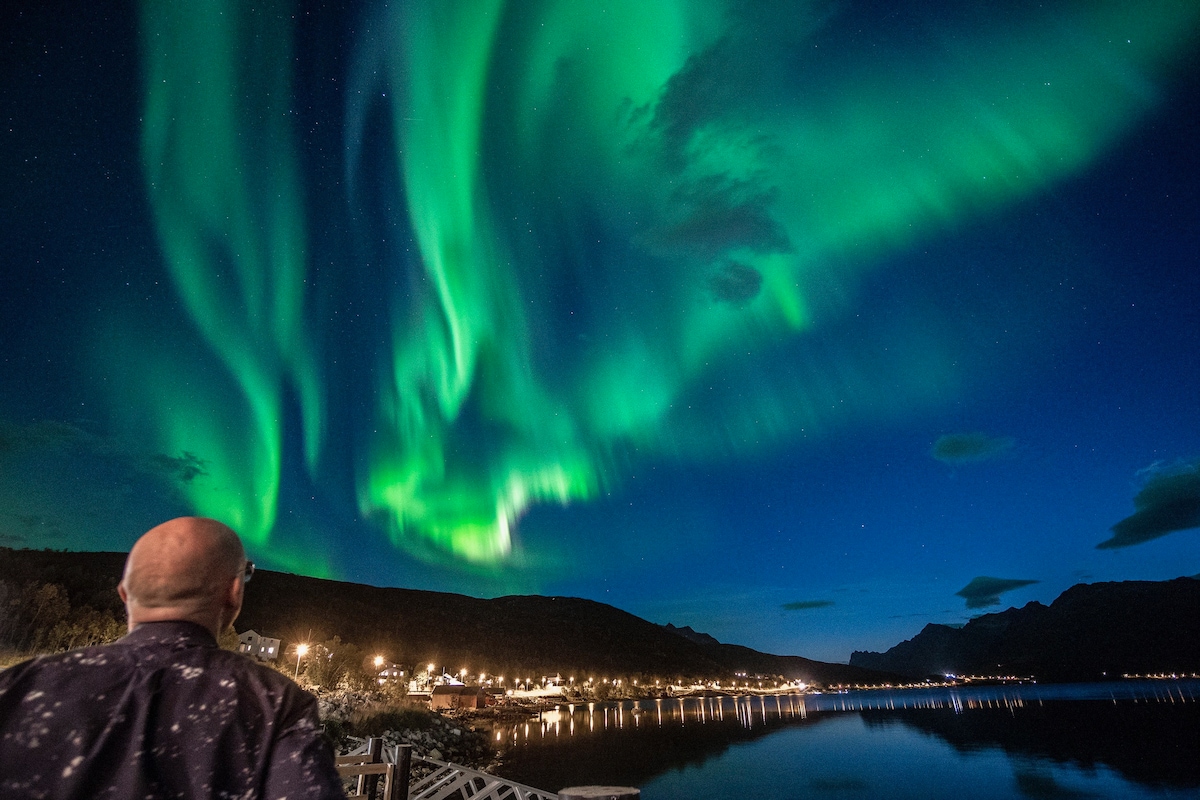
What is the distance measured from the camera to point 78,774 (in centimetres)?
233

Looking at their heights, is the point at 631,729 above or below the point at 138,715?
below

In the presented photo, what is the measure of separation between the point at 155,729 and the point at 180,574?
0.61 meters

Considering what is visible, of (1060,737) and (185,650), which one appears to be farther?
(1060,737)

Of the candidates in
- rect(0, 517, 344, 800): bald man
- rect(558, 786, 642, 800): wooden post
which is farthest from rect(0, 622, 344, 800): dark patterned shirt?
rect(558, 786, 642, 800): wooden post

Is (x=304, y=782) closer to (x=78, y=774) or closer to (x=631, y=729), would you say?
(x=78, y=774)

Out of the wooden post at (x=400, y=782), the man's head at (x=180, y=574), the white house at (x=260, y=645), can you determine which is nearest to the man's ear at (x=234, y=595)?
the man's head at (x=180, y=574)

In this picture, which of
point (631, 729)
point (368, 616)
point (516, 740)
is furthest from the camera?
point (368, 616)

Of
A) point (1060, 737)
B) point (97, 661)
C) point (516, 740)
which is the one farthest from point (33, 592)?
point (1060, 737)

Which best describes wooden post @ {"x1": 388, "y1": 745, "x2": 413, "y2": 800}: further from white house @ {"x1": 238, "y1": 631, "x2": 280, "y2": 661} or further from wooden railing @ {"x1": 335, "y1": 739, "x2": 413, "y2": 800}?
white house @ {"x1": 238, "y1": 631, "x2": 280, "y2": 661}

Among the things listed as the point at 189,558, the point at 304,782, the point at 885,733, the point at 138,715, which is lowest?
the point at 885,733

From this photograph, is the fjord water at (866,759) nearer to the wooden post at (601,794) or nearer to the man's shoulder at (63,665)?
the wooden post at (601,794)

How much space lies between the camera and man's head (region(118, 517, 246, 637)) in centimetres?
268

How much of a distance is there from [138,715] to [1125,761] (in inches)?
3925

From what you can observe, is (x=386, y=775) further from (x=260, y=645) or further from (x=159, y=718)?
(x=260, y=645)
